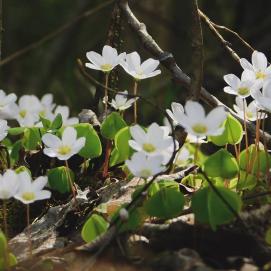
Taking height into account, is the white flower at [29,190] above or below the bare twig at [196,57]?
below

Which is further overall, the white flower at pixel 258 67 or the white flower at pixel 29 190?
the white flower at pixel 258 67

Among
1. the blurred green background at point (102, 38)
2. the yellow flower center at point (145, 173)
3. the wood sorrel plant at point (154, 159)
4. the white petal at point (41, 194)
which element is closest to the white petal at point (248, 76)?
the wood sorrel plant at point (154, 159)

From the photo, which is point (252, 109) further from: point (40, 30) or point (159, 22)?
point (40, 30)

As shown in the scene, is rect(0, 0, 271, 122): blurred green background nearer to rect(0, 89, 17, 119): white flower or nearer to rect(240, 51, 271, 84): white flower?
rect(0, 89, 17, 119): white flower

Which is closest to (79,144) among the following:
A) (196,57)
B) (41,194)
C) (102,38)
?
(41,194)

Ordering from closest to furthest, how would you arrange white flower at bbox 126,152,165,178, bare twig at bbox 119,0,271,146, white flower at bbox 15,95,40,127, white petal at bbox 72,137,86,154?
white flower at bbox 126,152,165,178 → white petal at bbox 72,137,86,154 → bare twig at bbox 119,0,271,146 → white flower at bbox 15,95,40,127

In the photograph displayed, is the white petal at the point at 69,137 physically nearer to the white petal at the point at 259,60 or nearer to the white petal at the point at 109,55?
the white petal at the point at 109,55

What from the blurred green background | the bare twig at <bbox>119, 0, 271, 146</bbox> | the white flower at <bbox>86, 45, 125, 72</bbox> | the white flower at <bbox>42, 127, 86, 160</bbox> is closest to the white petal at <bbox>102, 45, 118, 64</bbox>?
the white flower at <bbox>86, 45, 125, 72</bbox>
